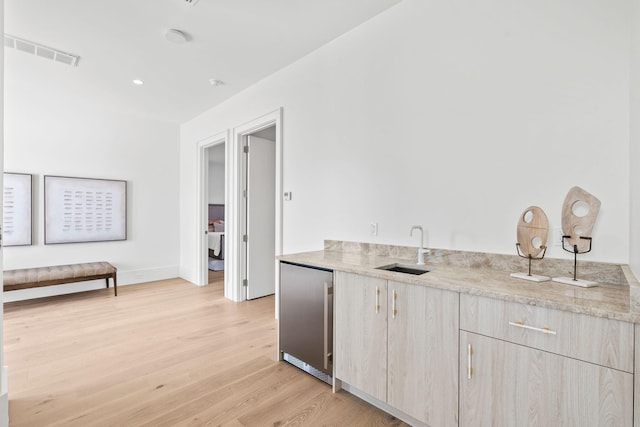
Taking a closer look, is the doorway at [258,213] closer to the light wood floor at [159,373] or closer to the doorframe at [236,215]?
the doorframe at [236,215]

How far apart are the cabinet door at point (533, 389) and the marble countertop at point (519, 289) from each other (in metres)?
0.22

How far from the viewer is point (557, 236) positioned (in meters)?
1.67

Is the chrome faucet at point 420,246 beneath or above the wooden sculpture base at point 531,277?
above

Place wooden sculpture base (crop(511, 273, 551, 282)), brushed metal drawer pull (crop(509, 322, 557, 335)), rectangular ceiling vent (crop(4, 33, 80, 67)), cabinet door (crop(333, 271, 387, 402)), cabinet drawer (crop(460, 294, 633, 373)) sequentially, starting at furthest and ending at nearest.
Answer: rectangular ceiling vent (crop(4, 33, 80, 67))
cabinet door (crop(333, 271, 387, 402))
wooden sculpture base (crop(511, 273, 551, 282))
brushed metal drawer pull (crop(509, 322, 557, 335))
cabinet drawer (crop(460, 294, 633, 373))

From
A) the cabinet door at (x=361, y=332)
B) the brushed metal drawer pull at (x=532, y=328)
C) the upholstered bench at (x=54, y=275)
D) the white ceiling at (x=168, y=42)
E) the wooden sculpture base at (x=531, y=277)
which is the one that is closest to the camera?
the brushed metal drawer pull at (x=532, y=328)

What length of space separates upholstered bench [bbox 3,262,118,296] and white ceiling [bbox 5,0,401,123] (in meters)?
2.42

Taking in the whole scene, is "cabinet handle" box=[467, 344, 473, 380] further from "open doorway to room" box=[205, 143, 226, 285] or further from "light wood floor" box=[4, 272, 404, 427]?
"open doorway to room" box=[205, 143, 226, 285]

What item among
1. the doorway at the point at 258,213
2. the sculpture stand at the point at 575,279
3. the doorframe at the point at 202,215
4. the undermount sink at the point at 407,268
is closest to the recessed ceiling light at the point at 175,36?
the doorway at the point at 258,213

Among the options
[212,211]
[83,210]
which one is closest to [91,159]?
[83,210]

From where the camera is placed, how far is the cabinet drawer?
1.09 m

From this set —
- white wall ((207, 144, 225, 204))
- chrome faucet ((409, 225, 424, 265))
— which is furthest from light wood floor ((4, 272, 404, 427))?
white wall ((207, 144, 225, 204))

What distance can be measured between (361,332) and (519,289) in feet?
3.07

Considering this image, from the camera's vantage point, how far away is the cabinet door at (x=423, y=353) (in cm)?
150

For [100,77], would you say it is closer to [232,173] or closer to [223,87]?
[223,87]
